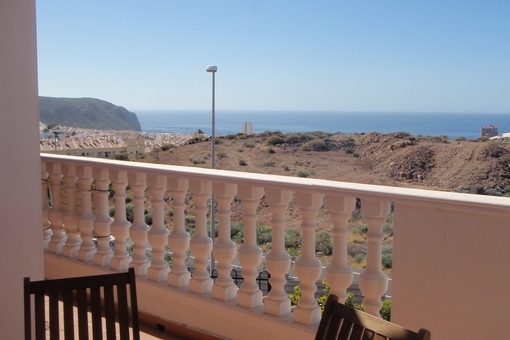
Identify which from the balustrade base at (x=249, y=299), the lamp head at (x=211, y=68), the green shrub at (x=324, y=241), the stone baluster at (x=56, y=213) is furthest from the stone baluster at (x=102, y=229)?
the lamp head at (x=211, y=68)

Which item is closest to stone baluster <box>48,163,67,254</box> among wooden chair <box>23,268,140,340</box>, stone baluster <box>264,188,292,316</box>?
stone baluster <box>264,188,292,316</box>

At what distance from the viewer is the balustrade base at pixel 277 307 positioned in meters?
2.56

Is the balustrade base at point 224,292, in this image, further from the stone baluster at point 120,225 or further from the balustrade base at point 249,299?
the stone baluster at point 120,225

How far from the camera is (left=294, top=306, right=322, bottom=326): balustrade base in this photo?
247 cm

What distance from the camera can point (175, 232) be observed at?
2896 mm

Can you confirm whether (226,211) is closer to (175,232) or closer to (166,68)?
(175,232)

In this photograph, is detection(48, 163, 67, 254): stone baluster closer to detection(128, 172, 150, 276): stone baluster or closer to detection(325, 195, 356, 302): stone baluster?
detection(128, 172, 150, 276): stone baluster

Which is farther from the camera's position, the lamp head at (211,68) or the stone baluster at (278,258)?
the lamp head at (211,68)

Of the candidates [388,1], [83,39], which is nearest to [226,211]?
[83,39]

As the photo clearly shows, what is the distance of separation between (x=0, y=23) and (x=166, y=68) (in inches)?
1375

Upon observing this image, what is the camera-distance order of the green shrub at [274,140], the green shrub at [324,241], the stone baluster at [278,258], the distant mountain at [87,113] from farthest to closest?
the green shrub at [274,140]
the distant mountain at [87,113]
the green shrub at [324,241]
the stone baluster at [278,258]

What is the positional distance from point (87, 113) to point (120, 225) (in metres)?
8.88

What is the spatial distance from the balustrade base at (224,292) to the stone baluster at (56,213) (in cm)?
145

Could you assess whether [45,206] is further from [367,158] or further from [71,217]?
[367,158]
